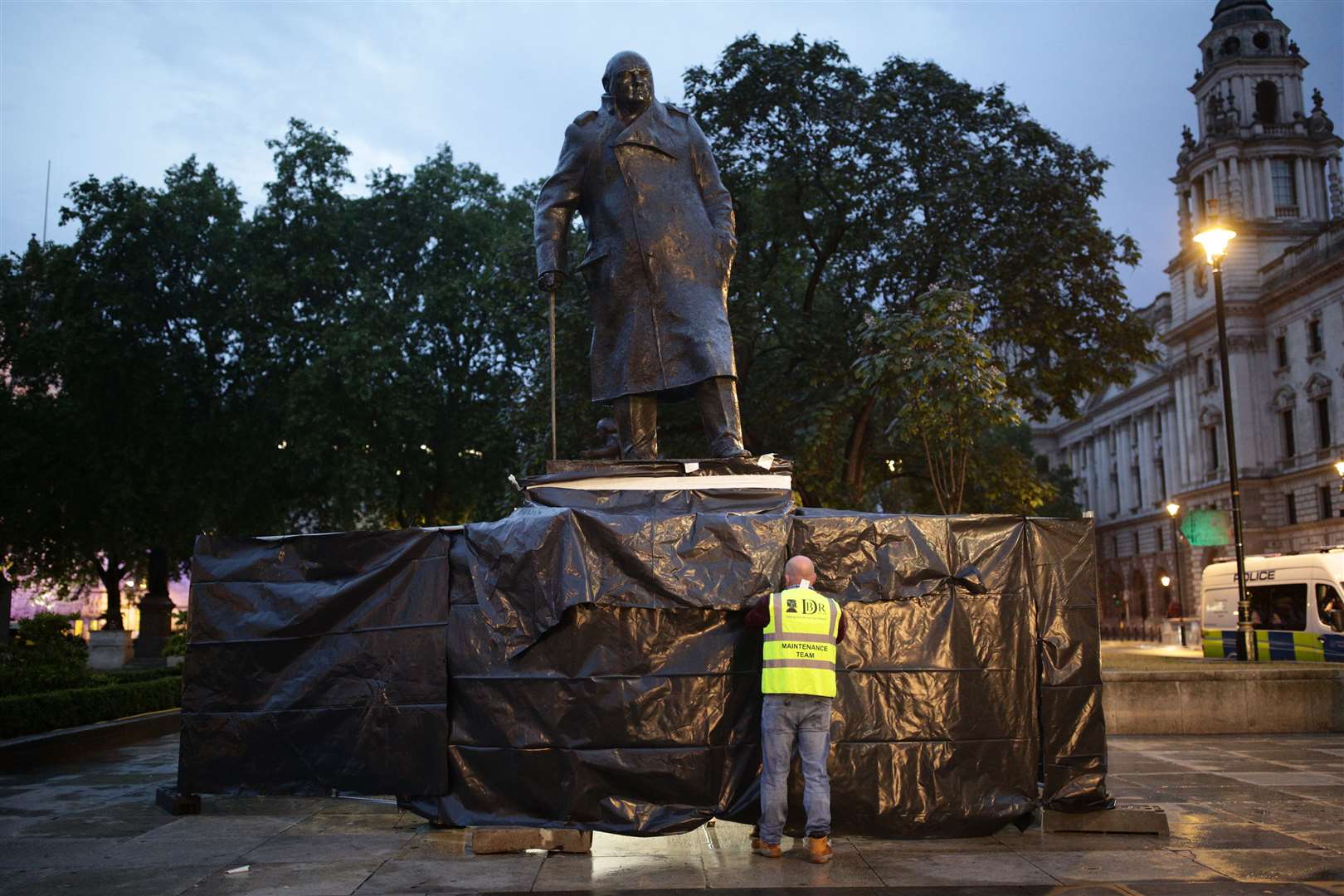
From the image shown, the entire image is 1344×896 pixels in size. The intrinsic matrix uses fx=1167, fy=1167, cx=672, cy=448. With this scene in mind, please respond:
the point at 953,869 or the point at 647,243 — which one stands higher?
the point at 647,243

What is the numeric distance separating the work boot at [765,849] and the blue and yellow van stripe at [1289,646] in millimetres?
19863

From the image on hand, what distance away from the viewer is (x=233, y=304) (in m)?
32.1

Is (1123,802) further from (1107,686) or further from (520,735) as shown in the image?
(1107,686)

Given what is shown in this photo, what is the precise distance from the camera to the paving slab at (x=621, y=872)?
639 cm

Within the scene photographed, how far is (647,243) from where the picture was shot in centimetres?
846

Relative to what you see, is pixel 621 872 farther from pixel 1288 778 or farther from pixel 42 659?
pixel 42 659

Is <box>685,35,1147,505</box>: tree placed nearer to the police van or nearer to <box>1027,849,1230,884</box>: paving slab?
the police van

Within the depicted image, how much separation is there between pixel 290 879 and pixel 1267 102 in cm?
8122

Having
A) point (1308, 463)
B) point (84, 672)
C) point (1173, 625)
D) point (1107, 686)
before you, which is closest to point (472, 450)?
point (84, 672)

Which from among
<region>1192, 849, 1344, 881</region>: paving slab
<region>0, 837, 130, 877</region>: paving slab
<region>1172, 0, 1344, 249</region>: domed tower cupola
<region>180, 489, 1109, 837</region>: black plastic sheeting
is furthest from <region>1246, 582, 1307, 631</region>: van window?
<region>1172, 0, 1344, 249</region>: domed tower cupola

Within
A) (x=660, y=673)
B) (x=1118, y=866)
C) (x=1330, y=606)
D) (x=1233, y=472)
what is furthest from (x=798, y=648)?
(x=1330, y=606)

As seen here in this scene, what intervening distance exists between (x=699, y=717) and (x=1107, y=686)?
9.57 meters

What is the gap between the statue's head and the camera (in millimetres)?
8562

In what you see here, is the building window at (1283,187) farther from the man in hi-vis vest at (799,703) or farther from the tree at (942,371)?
the man in hi-vis vest at (799,703)
